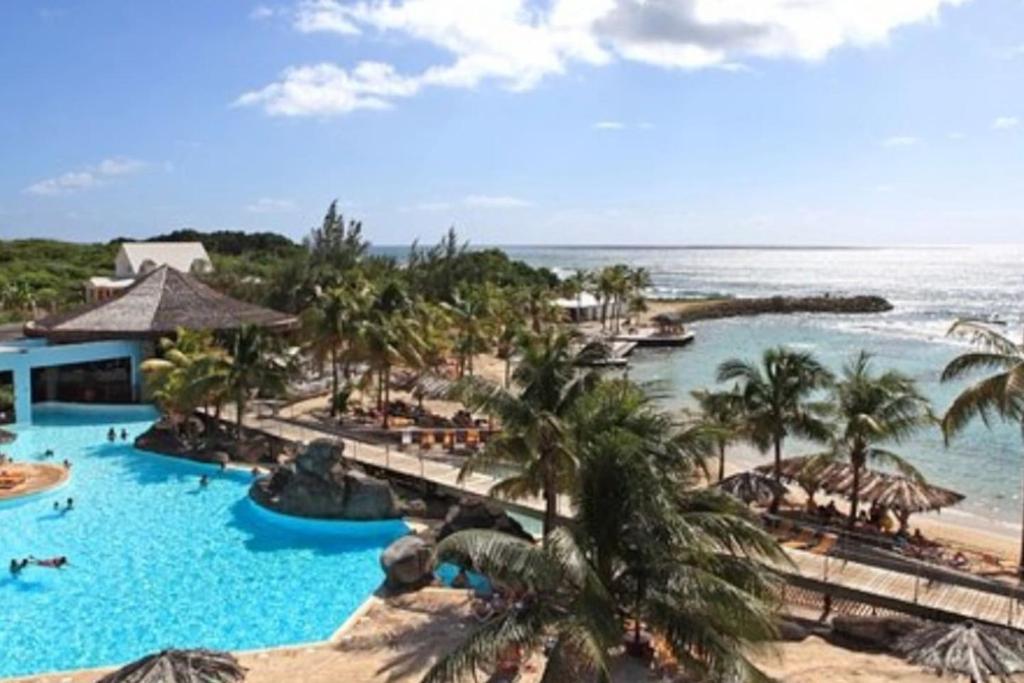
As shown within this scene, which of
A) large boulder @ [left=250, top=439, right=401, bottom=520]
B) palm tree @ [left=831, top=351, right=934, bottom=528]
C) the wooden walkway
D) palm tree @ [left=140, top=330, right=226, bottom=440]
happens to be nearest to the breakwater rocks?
palm tree @ [left=140, top=330, right=226, bottom=440]

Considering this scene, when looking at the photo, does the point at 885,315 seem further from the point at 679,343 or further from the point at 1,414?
the point at 1,414

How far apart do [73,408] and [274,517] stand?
62.3 ft

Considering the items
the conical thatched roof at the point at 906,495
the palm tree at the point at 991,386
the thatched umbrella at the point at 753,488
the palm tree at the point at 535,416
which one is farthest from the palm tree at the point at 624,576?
the conical thatched roof at the point at 906,495

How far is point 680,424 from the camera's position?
13805 mm

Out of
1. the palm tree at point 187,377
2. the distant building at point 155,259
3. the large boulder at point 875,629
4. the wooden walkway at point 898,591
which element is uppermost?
the distant building at point 155,259

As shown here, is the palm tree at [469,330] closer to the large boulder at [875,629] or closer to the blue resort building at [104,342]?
the blue resort building at [104,342]

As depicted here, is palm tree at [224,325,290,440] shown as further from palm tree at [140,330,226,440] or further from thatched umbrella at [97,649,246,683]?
thatched umbrella at [97,649,246,683]

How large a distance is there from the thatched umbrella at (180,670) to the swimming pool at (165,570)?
15.2ft

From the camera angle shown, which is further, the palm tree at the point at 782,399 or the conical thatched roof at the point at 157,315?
the conical thatched roof at the point at 157,315

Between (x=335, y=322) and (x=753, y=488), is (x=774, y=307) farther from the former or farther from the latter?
(x=753, y=488)

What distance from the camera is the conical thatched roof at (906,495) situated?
854 inches

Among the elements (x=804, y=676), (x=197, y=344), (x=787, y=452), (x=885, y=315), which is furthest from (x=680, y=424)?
(x=885, y=315)

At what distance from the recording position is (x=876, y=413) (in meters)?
22.0

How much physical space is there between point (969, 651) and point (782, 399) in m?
10.9
